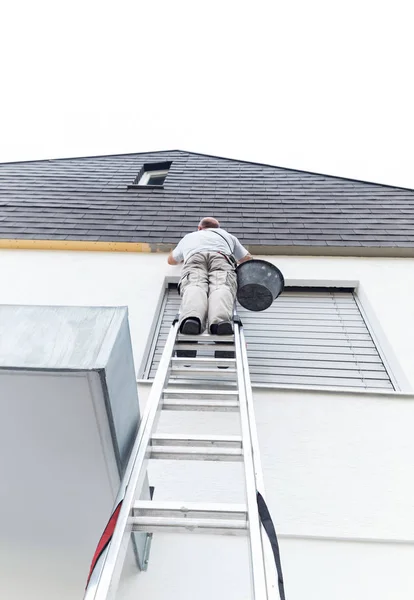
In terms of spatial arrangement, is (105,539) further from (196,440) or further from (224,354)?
(224,354)

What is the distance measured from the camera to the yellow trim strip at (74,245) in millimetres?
4758

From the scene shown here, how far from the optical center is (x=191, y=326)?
8.93ft

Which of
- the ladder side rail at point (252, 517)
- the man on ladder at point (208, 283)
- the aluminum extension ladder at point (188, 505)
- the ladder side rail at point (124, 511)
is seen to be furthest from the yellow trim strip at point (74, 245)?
the ladder side rail at point (252, 517)

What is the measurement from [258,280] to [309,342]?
90cm

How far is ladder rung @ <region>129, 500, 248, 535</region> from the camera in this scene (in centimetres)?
132

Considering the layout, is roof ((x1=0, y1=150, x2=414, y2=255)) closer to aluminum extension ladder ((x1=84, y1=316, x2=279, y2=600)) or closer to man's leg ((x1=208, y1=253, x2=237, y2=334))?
man's leg ((x1=208, y1=253, x2=237, y2=334))

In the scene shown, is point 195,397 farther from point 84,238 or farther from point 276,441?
point 84,238

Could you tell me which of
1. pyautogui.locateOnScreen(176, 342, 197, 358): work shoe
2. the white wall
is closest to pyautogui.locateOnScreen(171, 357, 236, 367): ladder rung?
pyautogui.locateOnScreen(176, 342, 197, 358): work shoe

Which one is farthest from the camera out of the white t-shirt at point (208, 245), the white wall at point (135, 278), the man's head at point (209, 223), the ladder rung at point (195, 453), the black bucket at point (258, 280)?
the man's head at point (209, 223)

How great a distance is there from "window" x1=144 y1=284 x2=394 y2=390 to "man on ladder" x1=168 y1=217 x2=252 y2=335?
635 millimetres

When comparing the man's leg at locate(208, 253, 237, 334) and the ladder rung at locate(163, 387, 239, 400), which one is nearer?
the ladder rung at locate(163, 387, 239, 400)

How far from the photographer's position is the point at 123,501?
137 cm

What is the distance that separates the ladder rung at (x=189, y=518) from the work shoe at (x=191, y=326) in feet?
4.65

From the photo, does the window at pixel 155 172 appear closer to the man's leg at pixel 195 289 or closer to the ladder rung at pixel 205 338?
the man's leg at pixel 195 289
